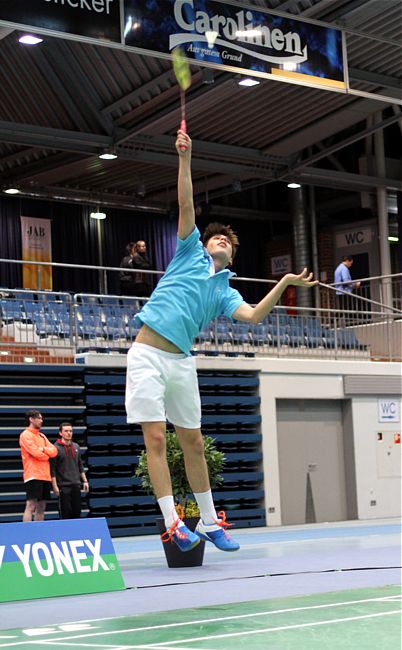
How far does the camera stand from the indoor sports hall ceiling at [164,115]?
22.0 meters

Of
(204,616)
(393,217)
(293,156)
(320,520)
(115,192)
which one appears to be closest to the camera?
(204,616)

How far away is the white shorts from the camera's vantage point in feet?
22.2

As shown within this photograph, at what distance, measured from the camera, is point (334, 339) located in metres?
23.2

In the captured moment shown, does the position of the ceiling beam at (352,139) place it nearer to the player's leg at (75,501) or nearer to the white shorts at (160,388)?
the player's leg at (75,501)

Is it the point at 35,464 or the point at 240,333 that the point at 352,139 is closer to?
the point at 240,333

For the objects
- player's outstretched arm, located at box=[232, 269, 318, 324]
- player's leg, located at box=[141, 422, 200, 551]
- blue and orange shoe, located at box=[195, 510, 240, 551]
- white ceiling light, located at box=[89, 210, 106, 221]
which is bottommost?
blue and orange shoe, located at box=[195, 510, 240, 551]

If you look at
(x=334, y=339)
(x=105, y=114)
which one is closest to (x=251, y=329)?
(x=334, y=339)

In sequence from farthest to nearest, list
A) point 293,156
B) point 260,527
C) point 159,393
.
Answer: point 293,156 < point 260,527 < point 159,393

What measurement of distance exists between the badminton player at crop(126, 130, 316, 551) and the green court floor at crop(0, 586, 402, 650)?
0.78m

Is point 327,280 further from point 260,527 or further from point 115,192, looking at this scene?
point 260,527

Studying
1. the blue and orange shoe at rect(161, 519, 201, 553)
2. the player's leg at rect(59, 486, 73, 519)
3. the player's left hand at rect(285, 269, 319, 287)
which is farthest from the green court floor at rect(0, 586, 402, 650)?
the player's leg at rect(59, 486, 73, 519)

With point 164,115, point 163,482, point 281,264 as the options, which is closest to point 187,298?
point 163,482

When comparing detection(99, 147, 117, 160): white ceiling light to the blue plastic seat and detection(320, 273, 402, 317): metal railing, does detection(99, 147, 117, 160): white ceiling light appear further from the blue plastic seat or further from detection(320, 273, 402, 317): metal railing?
detection(320, 273, 402, 317): metal railing

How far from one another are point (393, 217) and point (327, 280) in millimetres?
2687
